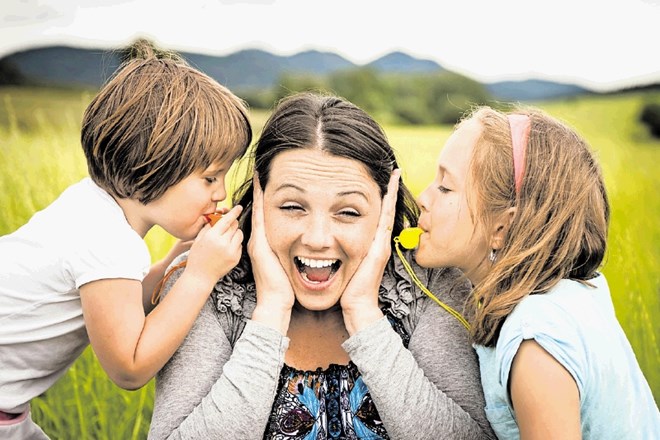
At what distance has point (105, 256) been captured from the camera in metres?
2.46

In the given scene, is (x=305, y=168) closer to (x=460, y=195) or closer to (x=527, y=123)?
(x=460, y=195)

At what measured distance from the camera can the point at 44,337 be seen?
2.60m

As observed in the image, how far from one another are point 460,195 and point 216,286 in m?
0.92

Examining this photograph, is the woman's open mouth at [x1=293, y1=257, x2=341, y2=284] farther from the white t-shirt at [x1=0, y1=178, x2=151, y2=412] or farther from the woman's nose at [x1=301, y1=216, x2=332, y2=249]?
the white t-shirt at [x1=0, y1=178, x2=151, y2=412]

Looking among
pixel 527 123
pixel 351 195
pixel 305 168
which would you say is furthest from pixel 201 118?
pixel 527 123

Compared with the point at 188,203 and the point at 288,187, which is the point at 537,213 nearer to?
the point at 288,187

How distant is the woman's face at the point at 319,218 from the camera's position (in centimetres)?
264

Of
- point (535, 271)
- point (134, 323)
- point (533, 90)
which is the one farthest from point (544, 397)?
point (533, 90)

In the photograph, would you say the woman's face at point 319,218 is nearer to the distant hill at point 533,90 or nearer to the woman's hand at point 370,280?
the woman's hand at point 370,280

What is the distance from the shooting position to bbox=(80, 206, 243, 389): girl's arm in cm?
242

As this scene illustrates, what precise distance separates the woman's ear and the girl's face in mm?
36

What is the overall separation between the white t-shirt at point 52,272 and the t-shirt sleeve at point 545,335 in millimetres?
1167

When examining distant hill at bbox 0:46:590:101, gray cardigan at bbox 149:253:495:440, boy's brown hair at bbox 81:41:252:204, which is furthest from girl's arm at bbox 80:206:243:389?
distant hill at bbox 0:46:590:101

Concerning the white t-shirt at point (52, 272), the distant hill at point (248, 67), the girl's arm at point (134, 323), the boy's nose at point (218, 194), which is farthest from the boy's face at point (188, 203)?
the distant hill at point (248, 67)
